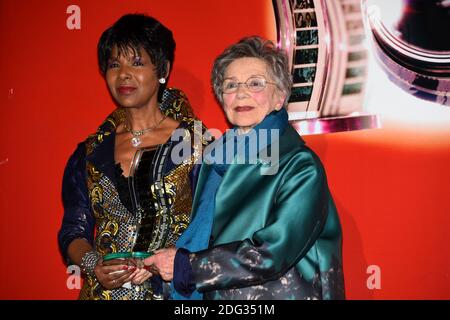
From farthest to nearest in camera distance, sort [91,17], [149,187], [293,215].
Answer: [91,17]
[149,187]
[293,215]

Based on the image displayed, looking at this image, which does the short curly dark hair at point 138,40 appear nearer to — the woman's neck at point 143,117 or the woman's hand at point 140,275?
the woman's neck at point 143,117

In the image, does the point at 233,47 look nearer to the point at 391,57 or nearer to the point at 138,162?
the point at 138,162

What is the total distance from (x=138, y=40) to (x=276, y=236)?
0.99 meters

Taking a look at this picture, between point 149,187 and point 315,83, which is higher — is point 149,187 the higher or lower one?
the lower one

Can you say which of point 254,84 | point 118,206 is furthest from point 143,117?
point 254,84

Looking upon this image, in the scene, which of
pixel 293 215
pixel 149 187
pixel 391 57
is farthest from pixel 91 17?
pixel 293 215

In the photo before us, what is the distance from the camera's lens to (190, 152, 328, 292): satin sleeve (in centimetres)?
200

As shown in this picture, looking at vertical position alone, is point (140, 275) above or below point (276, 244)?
below

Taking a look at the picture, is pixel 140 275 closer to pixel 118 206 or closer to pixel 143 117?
pixel 118 206

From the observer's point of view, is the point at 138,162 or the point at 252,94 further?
the point at 138,162

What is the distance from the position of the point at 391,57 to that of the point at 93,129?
4.38ft

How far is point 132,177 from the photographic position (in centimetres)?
254

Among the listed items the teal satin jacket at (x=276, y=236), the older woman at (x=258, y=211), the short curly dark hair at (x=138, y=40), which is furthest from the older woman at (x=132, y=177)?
the teal satin jacket at (x=276, y=236)

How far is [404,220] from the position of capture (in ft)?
9.34
